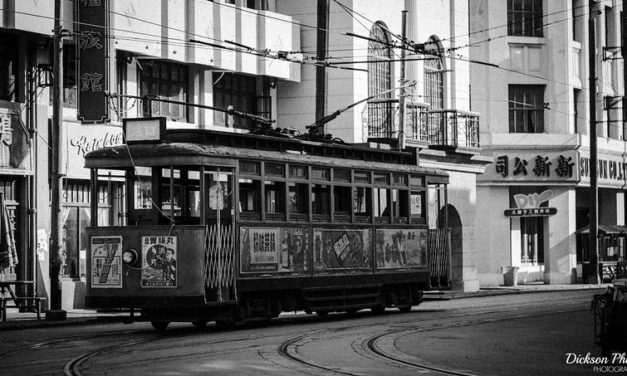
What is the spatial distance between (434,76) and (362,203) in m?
20.0

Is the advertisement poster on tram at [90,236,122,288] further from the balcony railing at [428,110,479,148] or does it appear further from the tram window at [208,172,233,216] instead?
the balcony railing at [428,110,479,148]

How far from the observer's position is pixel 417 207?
30.9m

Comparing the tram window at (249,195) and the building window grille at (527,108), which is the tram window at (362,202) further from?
the building window grille at (527,108)

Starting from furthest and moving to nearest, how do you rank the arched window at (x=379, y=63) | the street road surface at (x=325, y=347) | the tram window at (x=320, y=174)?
the arched window at (x=379, y=63), the tram window at (x=320, y=174), the street road surface at (x=325, y=347)

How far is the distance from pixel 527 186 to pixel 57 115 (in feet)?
101

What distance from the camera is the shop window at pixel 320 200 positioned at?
87.5ft

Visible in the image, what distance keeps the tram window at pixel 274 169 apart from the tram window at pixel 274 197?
0.18 meters

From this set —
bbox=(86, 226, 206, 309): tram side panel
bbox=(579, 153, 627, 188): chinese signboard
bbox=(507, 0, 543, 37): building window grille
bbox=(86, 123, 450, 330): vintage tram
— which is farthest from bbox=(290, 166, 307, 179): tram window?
bbox=(579, 153, 627, 188): chinese signboard

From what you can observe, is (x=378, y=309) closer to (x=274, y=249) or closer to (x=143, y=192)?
(x=274, y=249)

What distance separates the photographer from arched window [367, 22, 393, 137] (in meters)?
42.6

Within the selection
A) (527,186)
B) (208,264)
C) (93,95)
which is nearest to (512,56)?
(527,186)

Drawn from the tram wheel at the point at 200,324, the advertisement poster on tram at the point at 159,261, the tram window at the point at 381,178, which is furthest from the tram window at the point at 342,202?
the advertisement poster on tram at the point at 159,261

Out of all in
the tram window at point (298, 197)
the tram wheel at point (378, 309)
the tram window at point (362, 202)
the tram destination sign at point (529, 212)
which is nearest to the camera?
the tram window at point (298, 197)

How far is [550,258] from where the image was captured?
55.5 metres
